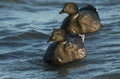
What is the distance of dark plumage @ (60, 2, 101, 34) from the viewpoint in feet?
54.4

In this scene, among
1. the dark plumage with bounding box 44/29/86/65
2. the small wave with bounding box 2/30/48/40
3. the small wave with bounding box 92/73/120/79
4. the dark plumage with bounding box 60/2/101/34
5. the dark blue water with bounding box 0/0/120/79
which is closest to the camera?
the small wave with bounding box 92/73/120/79

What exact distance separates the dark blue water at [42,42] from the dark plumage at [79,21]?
32cm

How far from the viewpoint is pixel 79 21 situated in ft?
55.8

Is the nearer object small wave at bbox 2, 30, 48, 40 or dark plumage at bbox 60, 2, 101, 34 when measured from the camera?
small wave at bbox 2, 30, 48, 40

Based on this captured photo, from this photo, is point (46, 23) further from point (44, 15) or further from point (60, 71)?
point (60, 71)

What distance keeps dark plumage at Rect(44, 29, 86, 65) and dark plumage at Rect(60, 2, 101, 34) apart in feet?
8.09

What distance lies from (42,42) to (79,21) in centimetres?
174

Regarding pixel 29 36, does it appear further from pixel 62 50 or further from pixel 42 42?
pixel 62 50

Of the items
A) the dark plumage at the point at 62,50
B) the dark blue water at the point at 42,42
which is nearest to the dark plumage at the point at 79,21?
the dark blue water at the point at 42,42

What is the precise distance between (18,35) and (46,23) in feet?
5.38

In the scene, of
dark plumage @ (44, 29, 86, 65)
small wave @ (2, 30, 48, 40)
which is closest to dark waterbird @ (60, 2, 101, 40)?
small wave @ (2, 30, 48, 40)

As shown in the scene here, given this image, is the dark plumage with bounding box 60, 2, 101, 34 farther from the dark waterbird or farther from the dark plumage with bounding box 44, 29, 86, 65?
the dark plumage with bounding box 44, 29, 86, 65

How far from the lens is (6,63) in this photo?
13648mm

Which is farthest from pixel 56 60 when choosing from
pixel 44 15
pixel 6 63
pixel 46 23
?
pixel 44 15
